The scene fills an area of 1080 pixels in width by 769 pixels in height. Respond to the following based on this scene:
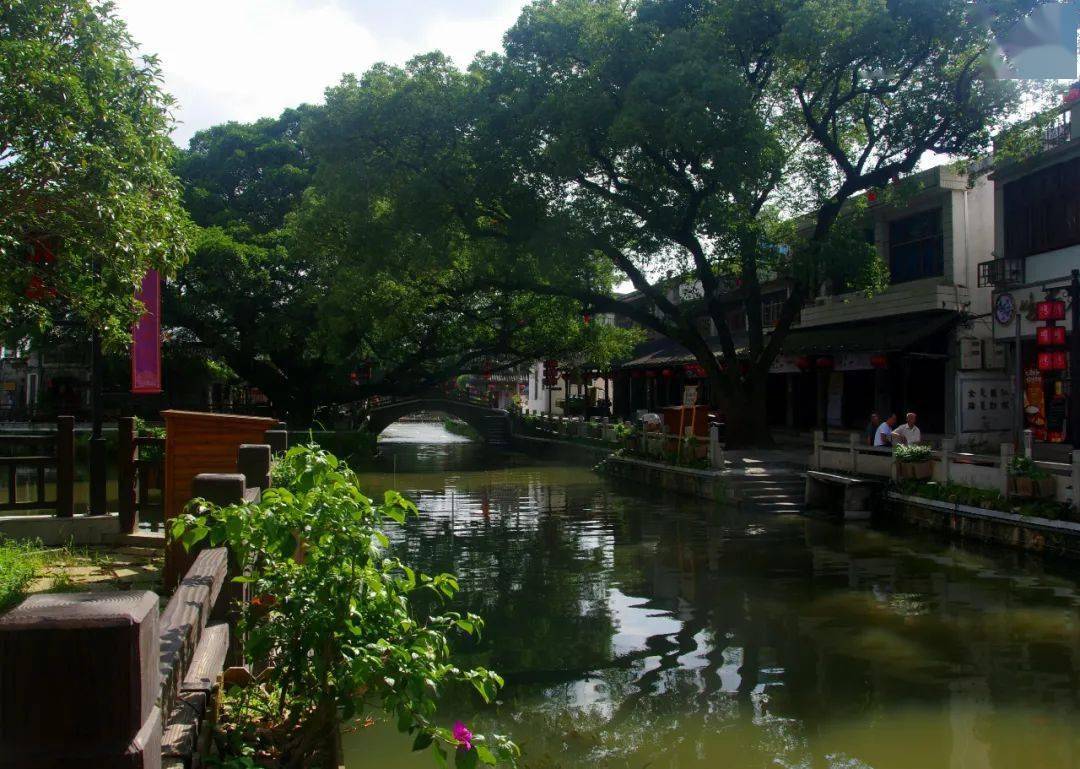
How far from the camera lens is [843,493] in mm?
14125

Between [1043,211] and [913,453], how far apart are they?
6615 millimetres

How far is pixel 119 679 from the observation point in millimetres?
1359

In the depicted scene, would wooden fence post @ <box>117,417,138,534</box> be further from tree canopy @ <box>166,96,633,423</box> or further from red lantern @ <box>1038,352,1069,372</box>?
red lantern @ <box>1038,352,1069,372</box>

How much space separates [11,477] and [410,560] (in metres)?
4.52

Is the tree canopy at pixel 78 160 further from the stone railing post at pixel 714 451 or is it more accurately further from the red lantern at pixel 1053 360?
the red lantern at pixel 1053 360

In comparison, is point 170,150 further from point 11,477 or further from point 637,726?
point 637,726

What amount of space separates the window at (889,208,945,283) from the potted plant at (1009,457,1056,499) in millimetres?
8956

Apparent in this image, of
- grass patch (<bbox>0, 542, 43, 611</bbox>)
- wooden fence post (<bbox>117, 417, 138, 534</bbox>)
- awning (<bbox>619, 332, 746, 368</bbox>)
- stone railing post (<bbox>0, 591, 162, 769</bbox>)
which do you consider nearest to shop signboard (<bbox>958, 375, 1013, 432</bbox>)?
awning (<bbox>619, 332, 746, 368</bbox>)

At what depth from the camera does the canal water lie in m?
5.14

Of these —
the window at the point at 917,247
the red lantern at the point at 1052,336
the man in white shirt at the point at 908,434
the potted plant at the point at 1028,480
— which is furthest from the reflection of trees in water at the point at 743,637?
the window at the point at 917,247

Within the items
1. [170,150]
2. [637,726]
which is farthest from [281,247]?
[637,726]

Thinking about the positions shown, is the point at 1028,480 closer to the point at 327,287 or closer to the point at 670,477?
the point at 670,477

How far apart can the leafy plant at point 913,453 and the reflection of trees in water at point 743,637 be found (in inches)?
67.4

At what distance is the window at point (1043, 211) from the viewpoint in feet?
51.5
